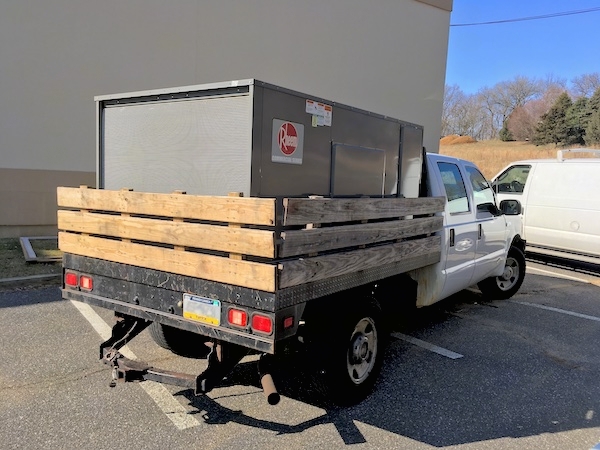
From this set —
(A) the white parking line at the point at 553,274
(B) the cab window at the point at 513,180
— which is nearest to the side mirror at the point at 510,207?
(A) the white parking line at the point at 553,274

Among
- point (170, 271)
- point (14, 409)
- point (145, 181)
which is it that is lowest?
point (14, 409)

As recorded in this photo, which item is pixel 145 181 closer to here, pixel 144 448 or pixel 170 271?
pixel 170 271

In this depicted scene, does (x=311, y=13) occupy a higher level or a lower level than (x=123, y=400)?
higher

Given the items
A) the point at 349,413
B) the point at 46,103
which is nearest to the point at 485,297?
the point at 349,413

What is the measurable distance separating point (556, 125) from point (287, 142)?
175 ft

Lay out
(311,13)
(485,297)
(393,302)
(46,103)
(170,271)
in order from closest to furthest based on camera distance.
A: (170,271)
(393,302)
(485,297)
(46,103)
(311,13)

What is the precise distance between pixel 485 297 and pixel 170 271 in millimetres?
5377

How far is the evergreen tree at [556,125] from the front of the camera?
48812 millimetres

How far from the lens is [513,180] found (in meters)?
10.8

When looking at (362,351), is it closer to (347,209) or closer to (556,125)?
(347,209)

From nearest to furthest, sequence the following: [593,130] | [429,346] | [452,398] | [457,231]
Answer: [452,398]
[429,346]
[457,231]
[593,130]

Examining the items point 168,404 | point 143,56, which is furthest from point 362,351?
point 143,56

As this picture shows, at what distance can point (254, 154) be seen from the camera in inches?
124

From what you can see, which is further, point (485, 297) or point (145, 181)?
point (485, 297)
